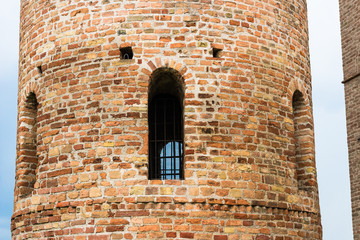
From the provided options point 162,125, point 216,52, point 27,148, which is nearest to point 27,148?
point 27,148

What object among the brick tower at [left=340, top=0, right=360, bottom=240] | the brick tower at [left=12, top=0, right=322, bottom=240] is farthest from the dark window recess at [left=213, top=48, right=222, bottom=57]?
the brick tower at [left=340, top=0, right=360, bottom=240]

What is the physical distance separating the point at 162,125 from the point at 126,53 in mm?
1420

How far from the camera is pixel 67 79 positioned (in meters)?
8.12

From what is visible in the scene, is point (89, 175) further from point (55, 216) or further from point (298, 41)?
point (298, 41)

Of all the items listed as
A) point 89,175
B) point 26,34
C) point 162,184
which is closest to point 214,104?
point 162,184

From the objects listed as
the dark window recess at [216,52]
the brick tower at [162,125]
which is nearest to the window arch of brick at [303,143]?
the brick tower at [162,125]

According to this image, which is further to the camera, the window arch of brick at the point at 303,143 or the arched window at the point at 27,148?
the window arch of brick at the point at 303,143

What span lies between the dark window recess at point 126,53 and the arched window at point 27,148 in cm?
194

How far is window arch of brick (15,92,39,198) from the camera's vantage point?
8.73 m

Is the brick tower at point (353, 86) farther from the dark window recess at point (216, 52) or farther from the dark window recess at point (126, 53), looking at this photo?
the dark window recess at point (126, 53)

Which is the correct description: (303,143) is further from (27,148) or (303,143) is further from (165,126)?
(27,148)

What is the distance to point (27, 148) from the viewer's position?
29.1ft

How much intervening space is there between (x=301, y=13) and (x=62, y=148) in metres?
4.78

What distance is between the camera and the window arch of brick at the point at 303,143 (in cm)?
889
